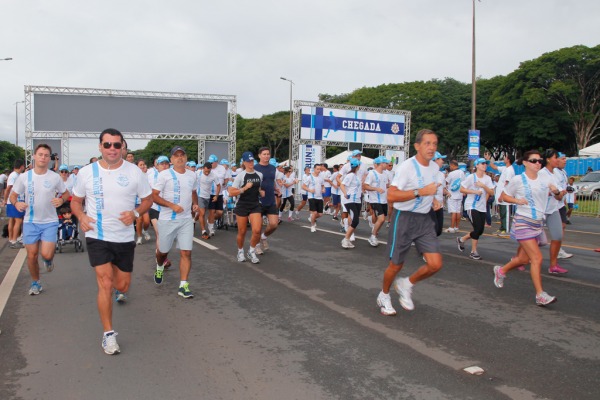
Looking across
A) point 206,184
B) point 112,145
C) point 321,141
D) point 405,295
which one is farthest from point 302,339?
point 321,141

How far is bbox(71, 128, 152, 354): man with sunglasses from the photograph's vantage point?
439 cm

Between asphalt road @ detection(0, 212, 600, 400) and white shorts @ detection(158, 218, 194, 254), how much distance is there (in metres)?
0.67

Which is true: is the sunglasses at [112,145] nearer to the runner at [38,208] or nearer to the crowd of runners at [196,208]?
the crowd of runners at [196,208]

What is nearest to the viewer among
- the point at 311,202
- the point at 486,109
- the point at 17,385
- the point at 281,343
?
the point at 17,385

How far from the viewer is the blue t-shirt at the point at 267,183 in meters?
8.93

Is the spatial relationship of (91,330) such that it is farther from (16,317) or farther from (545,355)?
(545,355)

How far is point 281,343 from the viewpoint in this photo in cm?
464

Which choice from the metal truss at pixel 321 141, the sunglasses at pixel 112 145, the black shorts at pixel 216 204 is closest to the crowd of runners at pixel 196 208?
the sunglasses at pixel 112 145

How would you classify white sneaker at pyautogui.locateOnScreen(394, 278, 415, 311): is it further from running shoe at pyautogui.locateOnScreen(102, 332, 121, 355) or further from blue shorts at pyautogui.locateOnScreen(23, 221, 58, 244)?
blue shorts at pyautogui.locateOnScreen(23, 221, 58, 244)

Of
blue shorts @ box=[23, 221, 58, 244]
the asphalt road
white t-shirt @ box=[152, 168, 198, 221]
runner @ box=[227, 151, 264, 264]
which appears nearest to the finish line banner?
runner @ box=[227, 151, 264, 264]

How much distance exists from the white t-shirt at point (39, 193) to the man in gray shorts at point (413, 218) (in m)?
4.28

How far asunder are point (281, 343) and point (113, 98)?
98.5 ft

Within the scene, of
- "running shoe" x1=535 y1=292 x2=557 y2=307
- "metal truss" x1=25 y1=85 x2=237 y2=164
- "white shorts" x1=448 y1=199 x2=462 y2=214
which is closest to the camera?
"running shoe" x1=535 y1=292 x2=557 y2=307

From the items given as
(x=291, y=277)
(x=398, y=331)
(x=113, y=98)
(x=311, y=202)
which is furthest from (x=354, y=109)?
(x=398, y=331)
